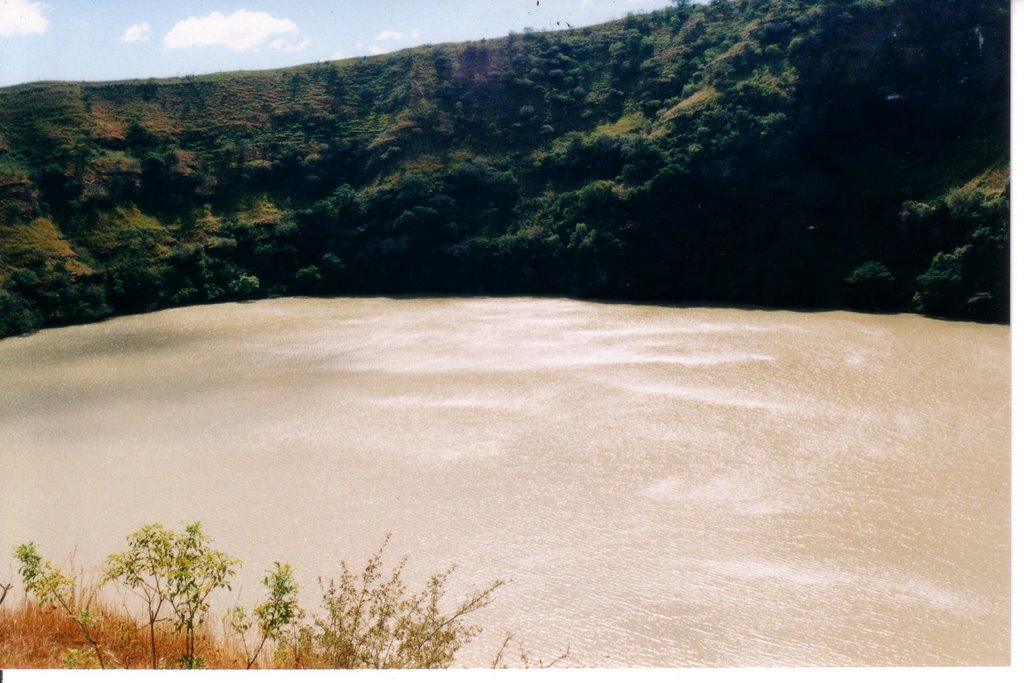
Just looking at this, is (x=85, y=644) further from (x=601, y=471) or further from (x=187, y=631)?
(x=601, y=471)

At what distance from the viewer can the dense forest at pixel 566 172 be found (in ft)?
117

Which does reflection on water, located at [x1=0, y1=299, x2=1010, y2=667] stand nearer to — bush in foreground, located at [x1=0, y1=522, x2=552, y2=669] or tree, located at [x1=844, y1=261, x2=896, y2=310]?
tree, located at [x1=844, y1=261, x2=896, y2=310]

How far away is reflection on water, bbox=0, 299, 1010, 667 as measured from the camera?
1348 centimetres

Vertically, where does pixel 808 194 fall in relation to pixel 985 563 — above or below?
above

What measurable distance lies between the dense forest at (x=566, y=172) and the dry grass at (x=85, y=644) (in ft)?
92.7

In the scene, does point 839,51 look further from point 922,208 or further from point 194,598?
point 194,598

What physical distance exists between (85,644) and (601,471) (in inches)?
458

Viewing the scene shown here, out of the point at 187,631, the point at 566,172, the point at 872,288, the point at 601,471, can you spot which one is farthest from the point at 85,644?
the point at 566,172

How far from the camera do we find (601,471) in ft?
62.0

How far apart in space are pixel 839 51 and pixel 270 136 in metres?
30.5

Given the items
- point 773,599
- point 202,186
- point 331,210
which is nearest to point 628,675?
point 773,599

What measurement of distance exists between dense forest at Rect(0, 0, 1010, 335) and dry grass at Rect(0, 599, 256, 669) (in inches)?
1112

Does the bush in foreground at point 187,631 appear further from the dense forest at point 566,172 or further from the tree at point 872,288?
the tree at point 872,288

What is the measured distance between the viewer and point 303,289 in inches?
1654
